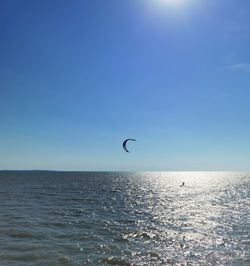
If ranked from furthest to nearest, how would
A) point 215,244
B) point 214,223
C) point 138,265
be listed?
point 214,223 → point 215,244 → point 138,265

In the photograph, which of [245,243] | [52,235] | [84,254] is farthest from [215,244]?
[52,235]

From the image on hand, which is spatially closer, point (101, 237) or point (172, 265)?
point (172, 265)

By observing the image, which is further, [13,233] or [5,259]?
[13,233]

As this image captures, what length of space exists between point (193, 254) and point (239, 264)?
10.8ft

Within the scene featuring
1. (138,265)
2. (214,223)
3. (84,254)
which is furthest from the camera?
(214,223)

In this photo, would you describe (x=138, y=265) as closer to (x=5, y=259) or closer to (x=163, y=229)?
(x=5, y=259)

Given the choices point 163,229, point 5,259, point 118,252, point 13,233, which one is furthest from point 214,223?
point 5,259

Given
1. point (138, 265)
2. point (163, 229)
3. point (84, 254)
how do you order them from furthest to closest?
1. point (163, 229)
2. point (84, 254)
3. point (138, 265)

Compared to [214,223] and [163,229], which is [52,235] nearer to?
[163,229]

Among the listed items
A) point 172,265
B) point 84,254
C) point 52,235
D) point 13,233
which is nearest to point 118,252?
point 84,254

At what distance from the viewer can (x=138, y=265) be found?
21734 millimetres

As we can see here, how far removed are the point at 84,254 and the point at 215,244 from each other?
10.3 meters

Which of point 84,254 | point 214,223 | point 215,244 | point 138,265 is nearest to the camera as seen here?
point 138,265

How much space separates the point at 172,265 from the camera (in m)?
21.9
